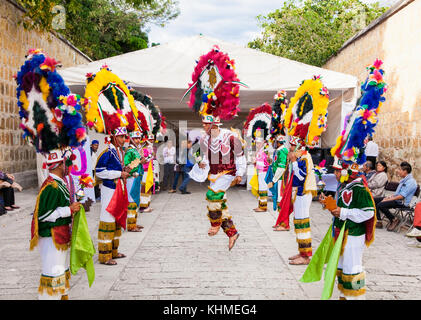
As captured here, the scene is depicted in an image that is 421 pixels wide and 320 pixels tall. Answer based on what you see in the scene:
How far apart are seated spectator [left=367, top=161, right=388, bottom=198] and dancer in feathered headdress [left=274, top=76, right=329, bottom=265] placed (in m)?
3.11

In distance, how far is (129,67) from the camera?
1068 centimetres

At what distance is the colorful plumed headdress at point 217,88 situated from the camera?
17.6 ft

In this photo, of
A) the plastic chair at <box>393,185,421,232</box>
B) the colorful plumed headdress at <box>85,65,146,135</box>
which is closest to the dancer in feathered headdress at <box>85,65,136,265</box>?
the colorful plumed headdress at <box>85,65,146,135</box>

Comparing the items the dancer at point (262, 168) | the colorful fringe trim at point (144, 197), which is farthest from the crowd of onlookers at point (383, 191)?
the colorful fringe trim at point (144, 197)

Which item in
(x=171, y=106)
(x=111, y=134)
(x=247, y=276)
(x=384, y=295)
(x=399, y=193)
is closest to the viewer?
(x=384, y=295)

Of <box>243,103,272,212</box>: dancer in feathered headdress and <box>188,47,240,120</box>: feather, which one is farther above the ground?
<box>188,47,240,120</box>: feather

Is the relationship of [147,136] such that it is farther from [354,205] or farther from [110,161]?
[354,205]

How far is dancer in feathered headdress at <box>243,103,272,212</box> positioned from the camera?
9375 mm

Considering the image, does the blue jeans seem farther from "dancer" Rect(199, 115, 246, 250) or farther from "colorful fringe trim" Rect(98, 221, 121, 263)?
"colorful fringe trim" Rect(98, 221, 121, 263)

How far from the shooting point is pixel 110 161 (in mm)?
5078

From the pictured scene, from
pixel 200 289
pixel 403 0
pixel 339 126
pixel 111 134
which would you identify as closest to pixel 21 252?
pixel 111 134

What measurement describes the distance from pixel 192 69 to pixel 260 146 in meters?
2.95

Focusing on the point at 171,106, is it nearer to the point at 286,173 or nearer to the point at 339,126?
the point at 339,126

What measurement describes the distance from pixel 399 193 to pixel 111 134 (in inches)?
208
